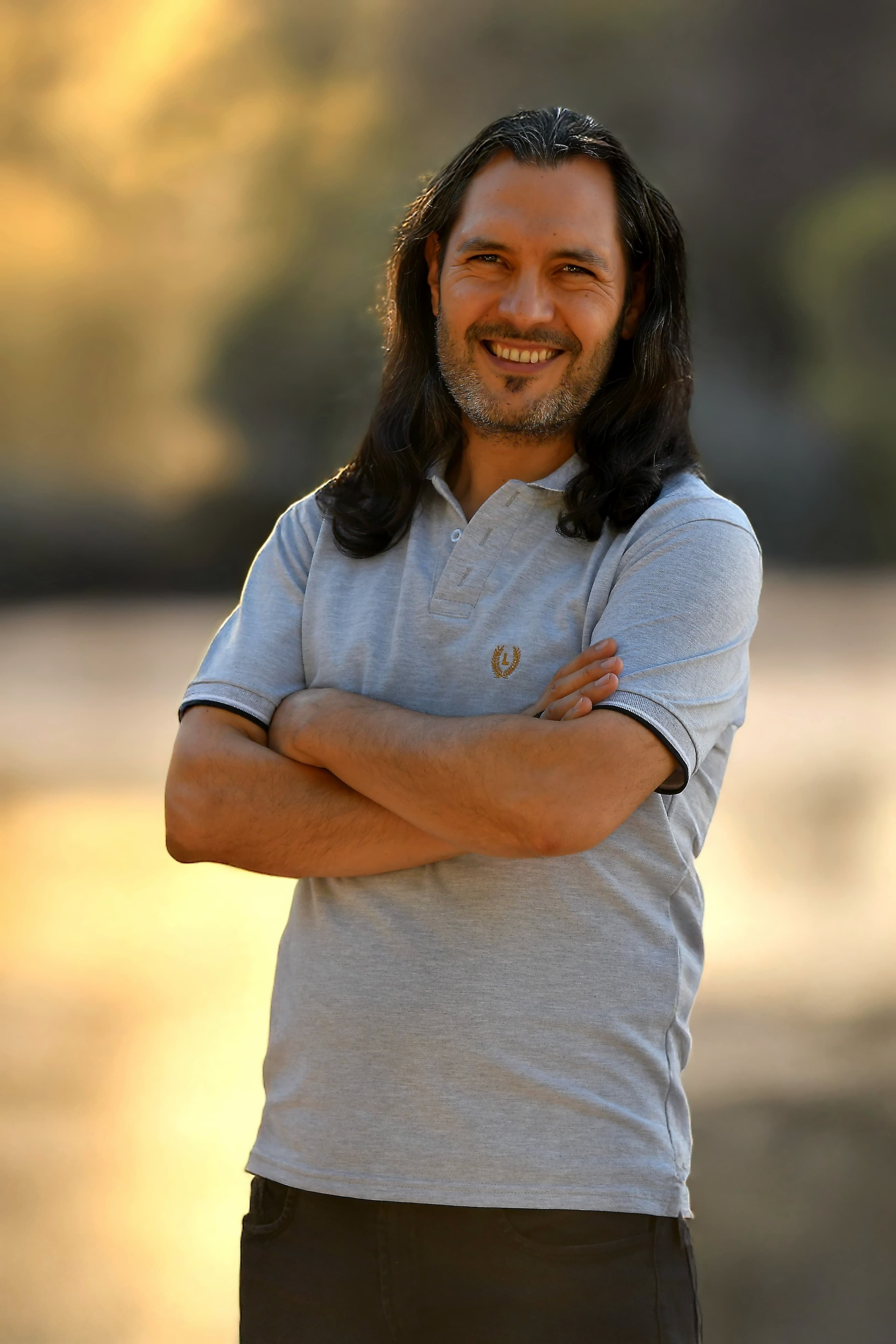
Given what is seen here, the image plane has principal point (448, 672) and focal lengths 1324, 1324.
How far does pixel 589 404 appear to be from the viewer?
1.48m

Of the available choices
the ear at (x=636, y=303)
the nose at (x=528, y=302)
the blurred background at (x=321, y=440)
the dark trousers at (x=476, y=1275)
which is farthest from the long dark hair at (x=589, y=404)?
the blurred background at (x=321, y=440)

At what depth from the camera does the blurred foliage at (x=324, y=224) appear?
3.27 meters

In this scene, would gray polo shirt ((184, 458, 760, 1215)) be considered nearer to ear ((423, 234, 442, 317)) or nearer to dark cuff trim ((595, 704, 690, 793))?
dark cuff trim ((595, 704, 690, 793))

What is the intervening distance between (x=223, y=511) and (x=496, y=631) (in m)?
2.47

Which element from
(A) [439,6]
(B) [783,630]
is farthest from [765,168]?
(B) [783,630]

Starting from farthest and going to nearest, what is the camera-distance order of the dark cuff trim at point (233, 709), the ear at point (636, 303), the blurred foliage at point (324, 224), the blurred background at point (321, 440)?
the blurred foliage at point (324, 224) → the blurred background at point (321, 440) → the ear at point (636, 303) → the dark cuff trim at point (233, 709)

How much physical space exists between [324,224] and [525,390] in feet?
7.59

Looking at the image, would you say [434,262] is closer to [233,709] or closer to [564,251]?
[564,251]

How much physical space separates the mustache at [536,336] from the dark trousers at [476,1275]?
34.4 inches

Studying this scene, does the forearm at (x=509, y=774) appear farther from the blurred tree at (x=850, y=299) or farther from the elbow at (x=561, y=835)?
the blurred tree at (x=850, y=299)

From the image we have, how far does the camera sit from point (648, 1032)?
1266 millimetres

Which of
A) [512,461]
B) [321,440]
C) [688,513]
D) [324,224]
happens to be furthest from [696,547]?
[324,224]

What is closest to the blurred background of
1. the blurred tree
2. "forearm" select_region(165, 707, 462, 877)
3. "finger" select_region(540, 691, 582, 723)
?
the blurred tree

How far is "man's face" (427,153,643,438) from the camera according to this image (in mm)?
1426
